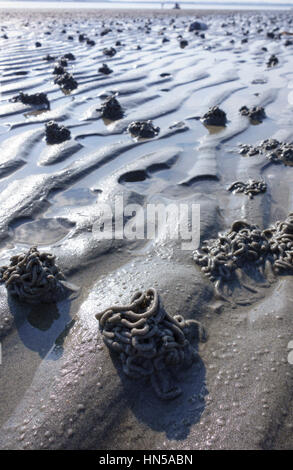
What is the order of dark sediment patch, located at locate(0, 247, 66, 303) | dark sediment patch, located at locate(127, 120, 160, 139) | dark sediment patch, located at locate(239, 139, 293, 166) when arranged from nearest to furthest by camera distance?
dark sediment patch, located at locate(0, 247, 66, 303)
dark sediment patch, located at locate(239, 139, 293, 166)
dark sediment patch, located at locate(127, 120, 160, 139)

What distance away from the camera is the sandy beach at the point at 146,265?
106 inches

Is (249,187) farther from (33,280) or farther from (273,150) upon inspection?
(33,280)

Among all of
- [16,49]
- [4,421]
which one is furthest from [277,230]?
[16,49]

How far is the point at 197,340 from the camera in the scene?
10.9ft

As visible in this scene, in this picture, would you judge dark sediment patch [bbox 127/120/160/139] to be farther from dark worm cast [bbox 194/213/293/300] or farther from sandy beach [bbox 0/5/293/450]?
dark worm cast [bbox 194/213/293/300]

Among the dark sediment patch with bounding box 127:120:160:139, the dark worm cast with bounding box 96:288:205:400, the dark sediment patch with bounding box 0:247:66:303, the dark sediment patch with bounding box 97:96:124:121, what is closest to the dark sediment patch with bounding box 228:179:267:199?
the dark sediment patch with bounding box 127:120:160:139

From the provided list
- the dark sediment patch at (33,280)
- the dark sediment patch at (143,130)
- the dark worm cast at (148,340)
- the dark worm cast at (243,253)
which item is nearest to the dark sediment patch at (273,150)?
the dark sediment patch at (143,130)

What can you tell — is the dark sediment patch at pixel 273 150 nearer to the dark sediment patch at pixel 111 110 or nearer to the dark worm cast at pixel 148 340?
the dark sediment patch at pixel 111 110

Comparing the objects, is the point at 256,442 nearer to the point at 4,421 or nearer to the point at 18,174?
the point at 4,421

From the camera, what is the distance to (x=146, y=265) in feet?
13.8

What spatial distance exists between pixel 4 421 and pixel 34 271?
1.42 meters

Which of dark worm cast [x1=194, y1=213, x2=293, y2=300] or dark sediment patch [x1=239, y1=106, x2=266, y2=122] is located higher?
dark sediment patch [x1=239, y1=106, x2=266, y2=122]

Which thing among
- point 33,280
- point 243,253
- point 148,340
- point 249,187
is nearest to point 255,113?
point 249,187

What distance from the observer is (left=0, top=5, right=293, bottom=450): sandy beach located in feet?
8.85
